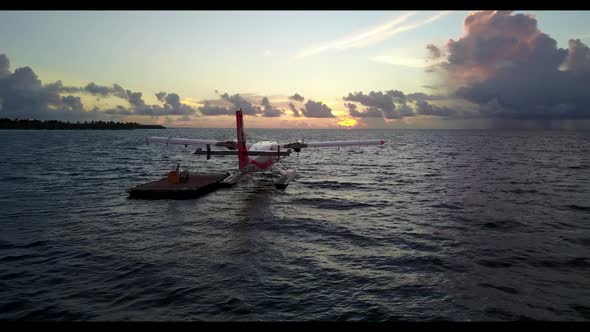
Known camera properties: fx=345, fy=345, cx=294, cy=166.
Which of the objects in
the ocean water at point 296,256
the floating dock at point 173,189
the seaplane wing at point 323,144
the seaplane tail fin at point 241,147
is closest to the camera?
the ocean water at point 296,256

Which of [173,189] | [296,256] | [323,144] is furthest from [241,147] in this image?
[296,256]

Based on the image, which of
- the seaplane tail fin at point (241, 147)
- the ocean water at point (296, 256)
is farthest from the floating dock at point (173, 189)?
the seaplane tail fin at point (241, 147)

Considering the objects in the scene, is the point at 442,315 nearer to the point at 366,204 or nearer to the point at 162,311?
the point at 162,311

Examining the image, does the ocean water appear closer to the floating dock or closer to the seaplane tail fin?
the floating dock

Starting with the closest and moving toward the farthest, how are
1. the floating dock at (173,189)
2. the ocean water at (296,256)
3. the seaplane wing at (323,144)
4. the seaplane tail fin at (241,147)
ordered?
1. the ocean water at (296,256)
2. the floating dock at (173,189)
3. the seaplane tail fin at (241,147)
4. the seaplane wing at (323,144)

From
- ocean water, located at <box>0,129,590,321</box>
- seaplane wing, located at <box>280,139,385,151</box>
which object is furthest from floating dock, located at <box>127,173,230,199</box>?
seaplane wing, located at <box>280,139,385,151</box>

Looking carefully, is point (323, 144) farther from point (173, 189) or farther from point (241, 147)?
point (173, 189)

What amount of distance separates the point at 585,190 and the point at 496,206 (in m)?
13.5

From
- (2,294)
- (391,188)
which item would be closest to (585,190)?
(391,188)

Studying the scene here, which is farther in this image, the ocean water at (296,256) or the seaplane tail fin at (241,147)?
the seaplane tail fin at (241,147)

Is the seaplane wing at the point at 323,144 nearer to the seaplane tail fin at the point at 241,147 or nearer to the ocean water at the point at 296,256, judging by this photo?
A: the seaplane tail fin at the point at 241,147

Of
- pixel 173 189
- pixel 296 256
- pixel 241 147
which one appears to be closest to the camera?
pixel 296 256

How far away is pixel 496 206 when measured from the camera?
24703 millimetres

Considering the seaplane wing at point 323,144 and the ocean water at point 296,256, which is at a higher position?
the seaplane wing at point 323,144
